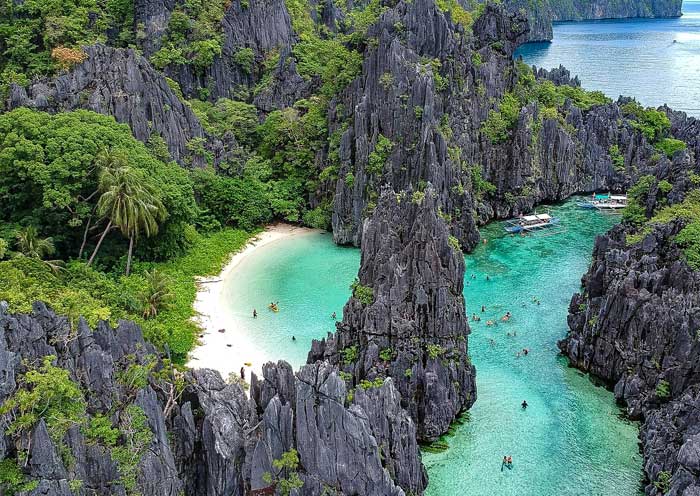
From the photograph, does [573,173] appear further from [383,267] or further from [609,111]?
[383,267]

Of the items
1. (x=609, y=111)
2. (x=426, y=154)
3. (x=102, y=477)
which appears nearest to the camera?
(x=102, y=477)

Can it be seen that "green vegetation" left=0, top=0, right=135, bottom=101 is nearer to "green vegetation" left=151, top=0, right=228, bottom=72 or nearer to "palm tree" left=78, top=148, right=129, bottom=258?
"green vegetation" left=151, top=0, right=228, bottom=72

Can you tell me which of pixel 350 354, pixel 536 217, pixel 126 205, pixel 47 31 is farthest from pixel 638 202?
pixel 47 31

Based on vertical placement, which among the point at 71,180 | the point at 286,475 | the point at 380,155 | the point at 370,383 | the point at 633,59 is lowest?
the point at 370,383

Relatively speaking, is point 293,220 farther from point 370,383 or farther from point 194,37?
point 370,383

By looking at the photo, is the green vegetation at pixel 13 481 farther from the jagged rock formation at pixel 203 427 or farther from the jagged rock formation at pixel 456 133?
the jagged rock formation at pixel 456 133

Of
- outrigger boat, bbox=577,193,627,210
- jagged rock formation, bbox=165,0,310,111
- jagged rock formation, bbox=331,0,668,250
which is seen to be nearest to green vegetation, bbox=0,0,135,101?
jagged rock formation, bbox=165,0,310,111

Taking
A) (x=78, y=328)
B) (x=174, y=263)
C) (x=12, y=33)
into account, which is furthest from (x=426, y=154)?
(x=12, y=33)
